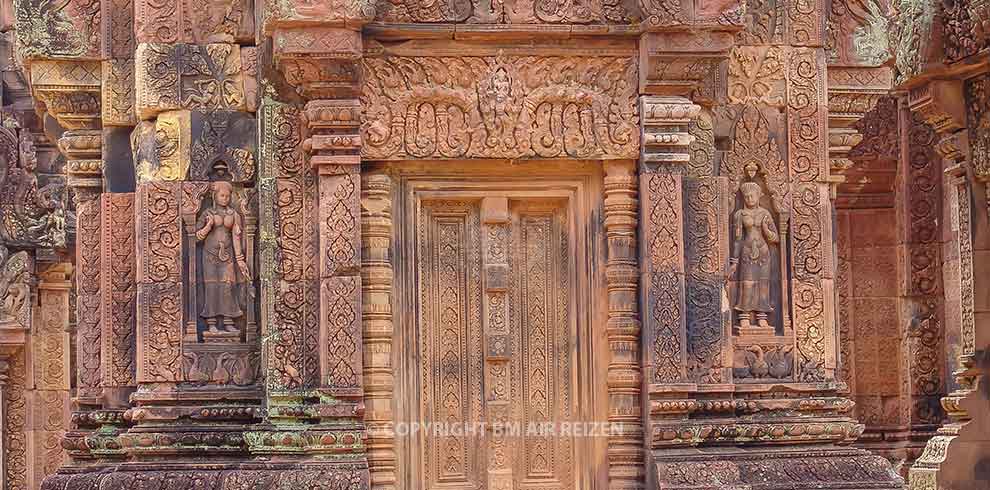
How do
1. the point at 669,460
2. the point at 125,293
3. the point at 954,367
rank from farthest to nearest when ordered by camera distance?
the point at 954,367 < the point at 125,293 < the point at 669,460

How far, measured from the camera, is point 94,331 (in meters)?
13.9

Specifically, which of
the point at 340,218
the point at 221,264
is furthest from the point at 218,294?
the point at 340,218

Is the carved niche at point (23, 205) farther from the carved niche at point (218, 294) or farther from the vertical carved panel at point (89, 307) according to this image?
the carved niche at point (218, 294)

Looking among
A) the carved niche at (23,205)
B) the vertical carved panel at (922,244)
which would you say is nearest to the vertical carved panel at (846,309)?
the vertical carved panel at (922,244)

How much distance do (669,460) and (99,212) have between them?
4197 mm

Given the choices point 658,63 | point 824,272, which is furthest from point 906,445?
point 658,63

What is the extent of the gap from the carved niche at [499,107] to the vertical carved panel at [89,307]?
2.24 meters

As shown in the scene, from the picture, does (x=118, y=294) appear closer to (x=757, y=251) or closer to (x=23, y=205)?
(x=757, y=251)

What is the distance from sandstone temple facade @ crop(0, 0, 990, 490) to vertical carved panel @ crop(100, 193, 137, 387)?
21 mm

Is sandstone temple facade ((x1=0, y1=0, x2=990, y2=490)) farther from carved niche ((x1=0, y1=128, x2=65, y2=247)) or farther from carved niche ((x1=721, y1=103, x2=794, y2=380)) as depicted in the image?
carved niche ((x1=0, y1=128, x2=65, y2=247))

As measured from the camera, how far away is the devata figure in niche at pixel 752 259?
13.4 metres

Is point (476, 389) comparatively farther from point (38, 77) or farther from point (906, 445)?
point (906, 445)

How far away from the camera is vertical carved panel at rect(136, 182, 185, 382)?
13.1 m

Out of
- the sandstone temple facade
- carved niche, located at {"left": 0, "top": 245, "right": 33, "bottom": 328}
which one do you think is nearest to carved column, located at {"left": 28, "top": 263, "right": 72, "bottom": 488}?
carved niche, located at {"left": 0, "top": 245, "right": 33, "bottom": 328}
